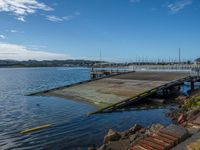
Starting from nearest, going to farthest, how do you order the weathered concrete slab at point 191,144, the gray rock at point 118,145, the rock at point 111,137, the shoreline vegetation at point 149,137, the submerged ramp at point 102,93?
the weathered concrete slab at point 191,144 → the shoreline vegetation at point 149,137 → the gray rock at point 118,145 → the rock at point 111,137 → the submerged ramp at point 102,93

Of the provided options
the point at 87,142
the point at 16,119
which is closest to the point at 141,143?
the point at 87,142

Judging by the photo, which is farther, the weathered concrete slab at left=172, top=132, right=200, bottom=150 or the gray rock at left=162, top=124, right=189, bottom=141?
the gray rock at left=162, top=124, right=189, bottom=141

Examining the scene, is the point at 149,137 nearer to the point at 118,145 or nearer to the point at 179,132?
the point at 179,132

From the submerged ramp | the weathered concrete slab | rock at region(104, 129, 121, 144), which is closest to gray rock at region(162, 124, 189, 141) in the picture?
the weathered concrete slab

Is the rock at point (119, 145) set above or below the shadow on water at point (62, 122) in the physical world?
above

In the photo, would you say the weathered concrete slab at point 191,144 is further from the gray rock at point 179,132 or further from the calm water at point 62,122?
the calm water at point 62,122

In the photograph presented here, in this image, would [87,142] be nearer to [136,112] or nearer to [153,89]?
Answer: [136,112]

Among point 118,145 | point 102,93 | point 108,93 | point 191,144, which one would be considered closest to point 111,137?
point 118,145

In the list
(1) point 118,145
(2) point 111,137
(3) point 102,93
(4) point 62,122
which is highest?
(3) point 102,93

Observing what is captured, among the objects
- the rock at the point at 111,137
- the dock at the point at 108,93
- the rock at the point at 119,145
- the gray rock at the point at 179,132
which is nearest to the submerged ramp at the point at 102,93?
the dock at the point at 108,93

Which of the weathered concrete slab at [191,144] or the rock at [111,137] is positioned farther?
the rock at [111,137]

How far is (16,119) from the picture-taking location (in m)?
26.1

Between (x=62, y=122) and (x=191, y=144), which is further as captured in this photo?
(x=62, y=122)

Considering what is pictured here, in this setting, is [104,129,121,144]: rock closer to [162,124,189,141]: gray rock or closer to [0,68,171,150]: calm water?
[0,68,171,150]: calm water
